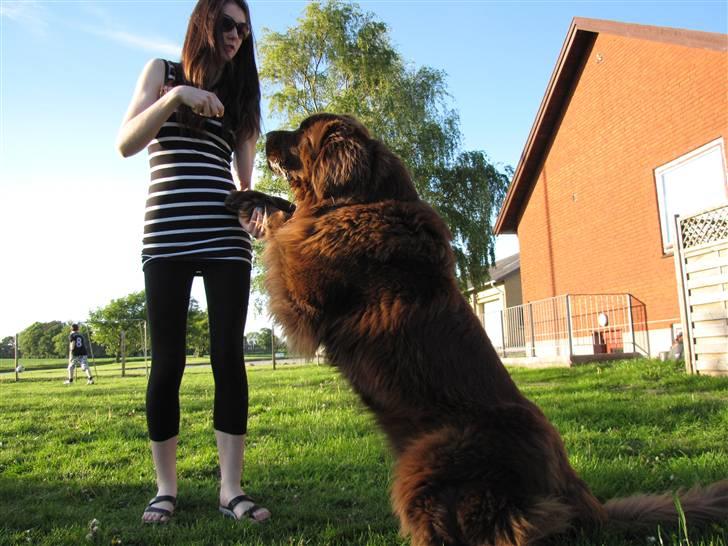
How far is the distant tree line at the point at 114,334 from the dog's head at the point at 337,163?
65.3 ft

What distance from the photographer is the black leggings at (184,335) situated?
3084mm

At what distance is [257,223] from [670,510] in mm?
2386

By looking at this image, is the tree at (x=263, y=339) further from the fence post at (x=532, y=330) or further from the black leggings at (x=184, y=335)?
the black leggings at (x=184, y=335)

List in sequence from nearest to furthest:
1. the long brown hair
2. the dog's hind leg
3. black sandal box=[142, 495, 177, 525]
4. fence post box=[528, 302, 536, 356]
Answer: the dog's hind leg < black sandal box=[142, 495, 177, 525] < the long brown hair < fence post box=[528, 302, 536, 356]

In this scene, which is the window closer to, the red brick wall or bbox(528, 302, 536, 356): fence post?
the red brick wall

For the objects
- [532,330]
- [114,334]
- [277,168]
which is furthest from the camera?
[114,334]

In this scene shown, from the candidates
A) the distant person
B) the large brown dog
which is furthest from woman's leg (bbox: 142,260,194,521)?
the distant person

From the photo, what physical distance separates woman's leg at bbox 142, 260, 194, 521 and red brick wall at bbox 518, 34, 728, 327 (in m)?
11.6

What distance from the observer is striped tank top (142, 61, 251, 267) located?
3096 mm

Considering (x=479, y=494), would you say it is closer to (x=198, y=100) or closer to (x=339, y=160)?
(x=339, y=160)

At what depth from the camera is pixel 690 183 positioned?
486 inches

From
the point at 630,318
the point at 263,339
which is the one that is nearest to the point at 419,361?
the point at 630,318

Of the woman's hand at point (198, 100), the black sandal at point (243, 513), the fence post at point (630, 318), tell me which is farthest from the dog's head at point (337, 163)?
the fence post at point (630, 318)

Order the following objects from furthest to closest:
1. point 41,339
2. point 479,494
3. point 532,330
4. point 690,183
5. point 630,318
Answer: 1. point 41,339
2. point 532,330
3. point 630,318
4. point 690,183
5. point 479,494
